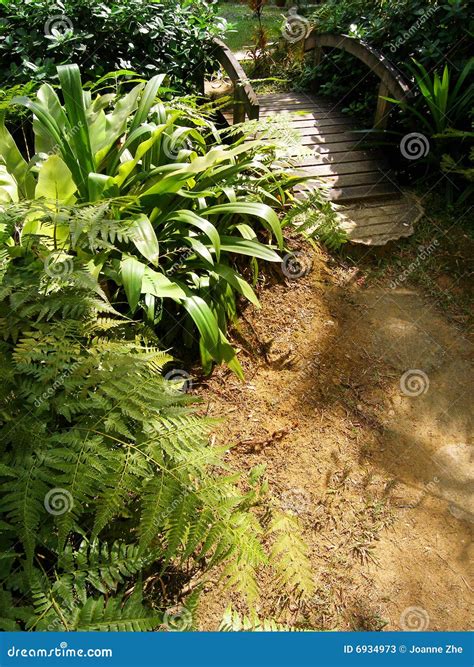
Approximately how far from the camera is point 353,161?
189 inches

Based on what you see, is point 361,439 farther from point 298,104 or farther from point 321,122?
point 298,104

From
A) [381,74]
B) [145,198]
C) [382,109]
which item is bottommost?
[145,198]

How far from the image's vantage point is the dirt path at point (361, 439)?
2.35 meters

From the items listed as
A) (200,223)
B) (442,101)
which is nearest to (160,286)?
(200,223)

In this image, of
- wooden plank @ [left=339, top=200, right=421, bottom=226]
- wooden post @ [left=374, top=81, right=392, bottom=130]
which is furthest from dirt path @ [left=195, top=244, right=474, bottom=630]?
wooden post @ [left=374, top=81, right=392, bottom=130]

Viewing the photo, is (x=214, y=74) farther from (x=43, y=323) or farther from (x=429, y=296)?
(x=43, y=323)

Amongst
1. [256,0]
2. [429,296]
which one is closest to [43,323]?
[429,296]

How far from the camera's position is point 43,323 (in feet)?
6.47

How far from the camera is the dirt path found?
2.35 m

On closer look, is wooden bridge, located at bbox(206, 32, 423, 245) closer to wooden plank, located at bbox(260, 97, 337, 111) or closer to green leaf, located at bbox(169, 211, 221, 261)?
wooden plank, located at bbox(260, 97, 337, 111)

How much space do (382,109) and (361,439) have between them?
10.6 ft

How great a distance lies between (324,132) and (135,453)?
13.8ft

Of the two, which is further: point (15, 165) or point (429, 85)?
point (429, 85)

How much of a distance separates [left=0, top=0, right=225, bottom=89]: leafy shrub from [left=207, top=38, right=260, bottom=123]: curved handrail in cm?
15
